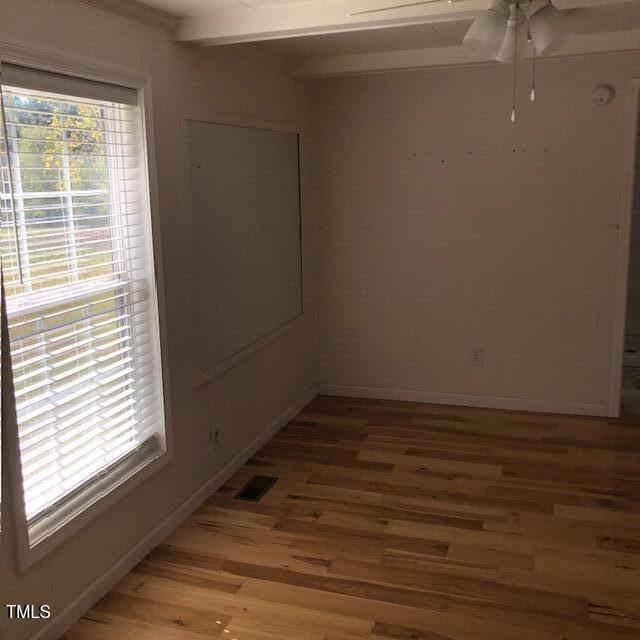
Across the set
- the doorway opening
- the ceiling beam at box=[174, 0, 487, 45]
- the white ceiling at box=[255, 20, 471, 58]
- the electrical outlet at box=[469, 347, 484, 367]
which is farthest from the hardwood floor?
A: the white ceiling at box=[255, 20, 471, 58]

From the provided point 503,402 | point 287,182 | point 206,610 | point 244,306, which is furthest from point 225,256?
point 503,402

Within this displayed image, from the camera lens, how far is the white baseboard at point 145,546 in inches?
100

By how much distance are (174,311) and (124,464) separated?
0.71m

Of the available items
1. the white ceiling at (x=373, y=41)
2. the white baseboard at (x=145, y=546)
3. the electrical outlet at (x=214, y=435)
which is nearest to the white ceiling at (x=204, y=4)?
the white ceiling at (x=373, y=41)

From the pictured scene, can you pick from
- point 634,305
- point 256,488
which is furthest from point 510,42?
point 634,305

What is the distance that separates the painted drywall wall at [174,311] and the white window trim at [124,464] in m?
0.04

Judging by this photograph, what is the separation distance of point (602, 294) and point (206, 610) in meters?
Result: 3.04

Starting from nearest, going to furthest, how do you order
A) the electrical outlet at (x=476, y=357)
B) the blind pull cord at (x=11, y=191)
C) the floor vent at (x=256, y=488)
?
the blind pull cord at (x=11, y=191)
the floor vent at (x=256, y=488)
the electrical outlet at (x=476, y=357)

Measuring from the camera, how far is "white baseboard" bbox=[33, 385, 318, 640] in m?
2.54

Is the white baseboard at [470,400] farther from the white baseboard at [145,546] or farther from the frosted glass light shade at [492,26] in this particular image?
the frosted glass light shade at [492,26]

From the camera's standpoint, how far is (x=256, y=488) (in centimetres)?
368

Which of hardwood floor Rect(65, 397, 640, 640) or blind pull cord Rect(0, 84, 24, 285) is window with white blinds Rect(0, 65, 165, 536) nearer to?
blind pull cord Rect(0, 84, 24, 285)

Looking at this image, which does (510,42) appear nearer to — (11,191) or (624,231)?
(11,191)

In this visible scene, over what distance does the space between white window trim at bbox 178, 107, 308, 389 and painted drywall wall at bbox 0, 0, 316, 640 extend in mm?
30
